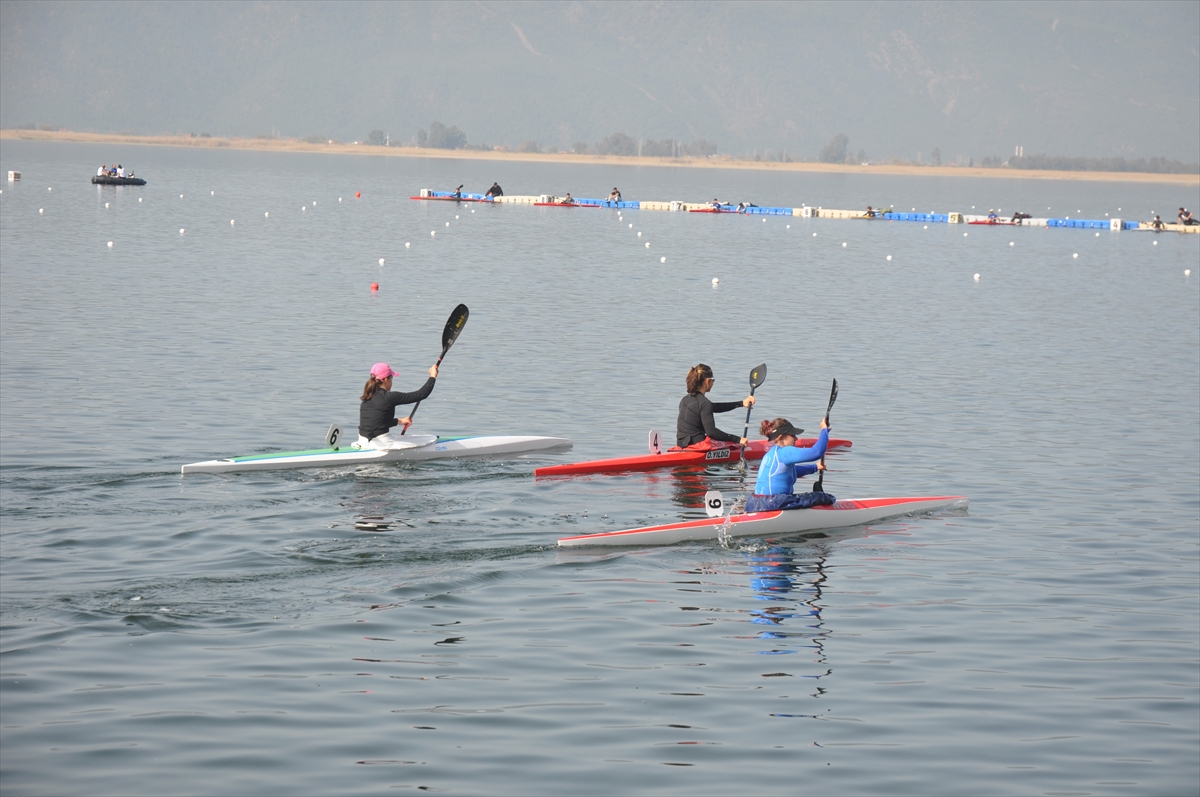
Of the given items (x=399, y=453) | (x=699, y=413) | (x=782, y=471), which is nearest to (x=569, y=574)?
(x=782, y=471)

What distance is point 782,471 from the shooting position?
660 inches

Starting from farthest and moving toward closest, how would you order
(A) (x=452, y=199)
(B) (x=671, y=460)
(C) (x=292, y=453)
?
(A) (x=452, y=199), (B) (x=671, y=460), (C) (x=292, y=453)

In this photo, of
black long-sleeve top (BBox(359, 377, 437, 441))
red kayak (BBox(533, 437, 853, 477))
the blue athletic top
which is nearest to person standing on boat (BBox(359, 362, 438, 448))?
black long-sleeve top (BBox(359, 377, 437, 441))

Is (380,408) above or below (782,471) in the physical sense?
above

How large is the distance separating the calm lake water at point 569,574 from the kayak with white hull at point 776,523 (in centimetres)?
21

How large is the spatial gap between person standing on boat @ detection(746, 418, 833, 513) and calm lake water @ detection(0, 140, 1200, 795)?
0.60 m

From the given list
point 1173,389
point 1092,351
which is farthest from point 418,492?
point 1092,351

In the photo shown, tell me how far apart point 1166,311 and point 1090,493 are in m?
26.1

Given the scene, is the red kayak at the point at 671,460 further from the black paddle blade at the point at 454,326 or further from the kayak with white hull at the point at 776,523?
the black paddle blade at the point at 454,326

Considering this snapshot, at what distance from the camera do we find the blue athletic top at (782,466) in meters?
16.5

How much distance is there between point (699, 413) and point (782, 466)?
358 centimetres

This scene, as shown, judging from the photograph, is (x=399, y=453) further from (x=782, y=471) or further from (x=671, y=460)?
(x=782, y=471)

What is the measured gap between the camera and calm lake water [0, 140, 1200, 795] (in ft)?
34.4

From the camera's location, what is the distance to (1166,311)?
4356cm
